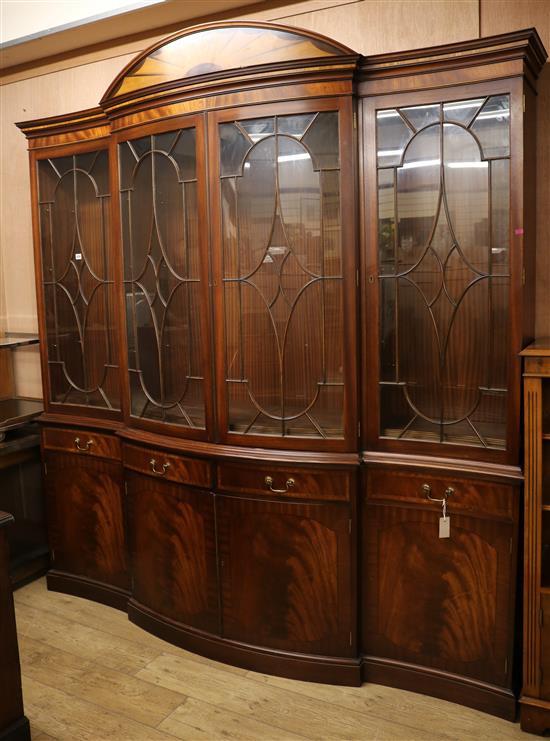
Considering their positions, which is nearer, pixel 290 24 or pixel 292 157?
pixel 292 157

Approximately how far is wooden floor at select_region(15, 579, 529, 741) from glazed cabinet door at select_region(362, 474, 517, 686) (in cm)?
19

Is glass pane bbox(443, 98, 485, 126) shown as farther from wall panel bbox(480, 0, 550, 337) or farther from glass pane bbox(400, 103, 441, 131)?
wall panel bbox(480, 0, 550, 337)

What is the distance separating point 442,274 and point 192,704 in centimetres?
177

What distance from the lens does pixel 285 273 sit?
2.53 m

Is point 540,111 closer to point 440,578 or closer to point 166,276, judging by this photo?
point 166,276

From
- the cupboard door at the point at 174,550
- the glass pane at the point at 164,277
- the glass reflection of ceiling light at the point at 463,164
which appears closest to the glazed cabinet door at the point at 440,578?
the cupboard door at the point at 174,550

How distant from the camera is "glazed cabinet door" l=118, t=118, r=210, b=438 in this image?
2.65 metres

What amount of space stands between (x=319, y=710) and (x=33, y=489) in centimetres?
199

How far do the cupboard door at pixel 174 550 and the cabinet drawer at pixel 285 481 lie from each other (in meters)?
0.13

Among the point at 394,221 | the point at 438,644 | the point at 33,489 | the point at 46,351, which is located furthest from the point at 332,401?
the point at 33,489

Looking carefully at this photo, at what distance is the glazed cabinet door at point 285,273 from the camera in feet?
8.00

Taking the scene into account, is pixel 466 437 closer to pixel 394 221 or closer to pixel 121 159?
pixel 394 221

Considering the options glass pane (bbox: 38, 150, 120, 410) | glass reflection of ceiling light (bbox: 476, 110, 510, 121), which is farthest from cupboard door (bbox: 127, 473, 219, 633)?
glass reflection of ceiling light (bbox: 476, 110, 510, 121)

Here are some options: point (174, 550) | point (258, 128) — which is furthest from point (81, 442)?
point (258, 128)
